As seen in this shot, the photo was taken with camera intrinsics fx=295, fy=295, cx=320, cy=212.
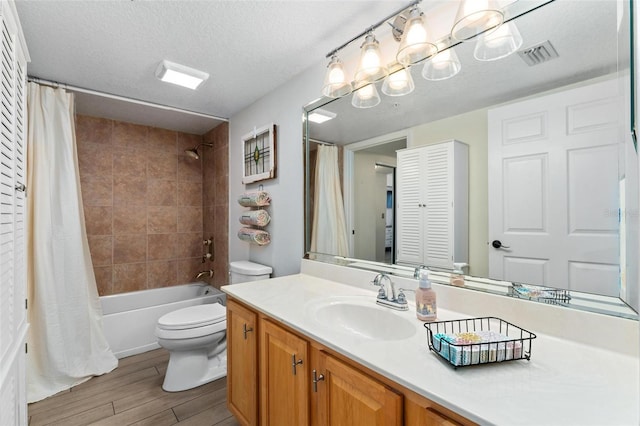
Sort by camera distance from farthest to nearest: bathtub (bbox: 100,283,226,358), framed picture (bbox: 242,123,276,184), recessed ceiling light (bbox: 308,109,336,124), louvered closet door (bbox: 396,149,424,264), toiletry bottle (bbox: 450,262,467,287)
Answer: bathtub (bbox: 100,283,226,358), framed picture (bbox: 242,123,276,184), recessed ceiling light (bbox: 308,109,336,124), louvered closet door (bbox: 396,149,424,264), toiletry bottle (bbox: 450,262,467,287)

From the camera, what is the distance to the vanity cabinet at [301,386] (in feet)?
2.47

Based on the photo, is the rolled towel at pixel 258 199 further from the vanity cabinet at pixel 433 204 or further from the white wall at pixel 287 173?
the vanity cabinet at pixel 433 204

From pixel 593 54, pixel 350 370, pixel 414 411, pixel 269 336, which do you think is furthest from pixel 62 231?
pixel 593 54

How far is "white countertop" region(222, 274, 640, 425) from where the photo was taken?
23.2 inches

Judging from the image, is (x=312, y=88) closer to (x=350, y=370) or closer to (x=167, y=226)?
(x=350, y=370)

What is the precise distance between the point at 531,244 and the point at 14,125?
224 cm

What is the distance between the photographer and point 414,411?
2.37 ft

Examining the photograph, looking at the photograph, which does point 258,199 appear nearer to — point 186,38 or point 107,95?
point 186,38

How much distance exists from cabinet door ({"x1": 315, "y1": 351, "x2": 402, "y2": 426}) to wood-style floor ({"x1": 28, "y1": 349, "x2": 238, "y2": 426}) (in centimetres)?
110

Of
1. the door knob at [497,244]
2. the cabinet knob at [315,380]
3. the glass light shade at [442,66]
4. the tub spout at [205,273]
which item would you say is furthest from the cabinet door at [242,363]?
the tub spout at [205,273]

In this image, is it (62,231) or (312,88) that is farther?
(62,231)

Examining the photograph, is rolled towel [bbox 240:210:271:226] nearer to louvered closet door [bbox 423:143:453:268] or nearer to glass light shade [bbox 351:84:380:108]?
glass light shade [bbox 351:84:380:108]

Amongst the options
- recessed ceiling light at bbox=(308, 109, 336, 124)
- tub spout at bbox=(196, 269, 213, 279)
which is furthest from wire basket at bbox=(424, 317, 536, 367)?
tub spout at bbox=(196, 269, 213, 279)

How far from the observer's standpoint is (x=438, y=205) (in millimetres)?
1292
